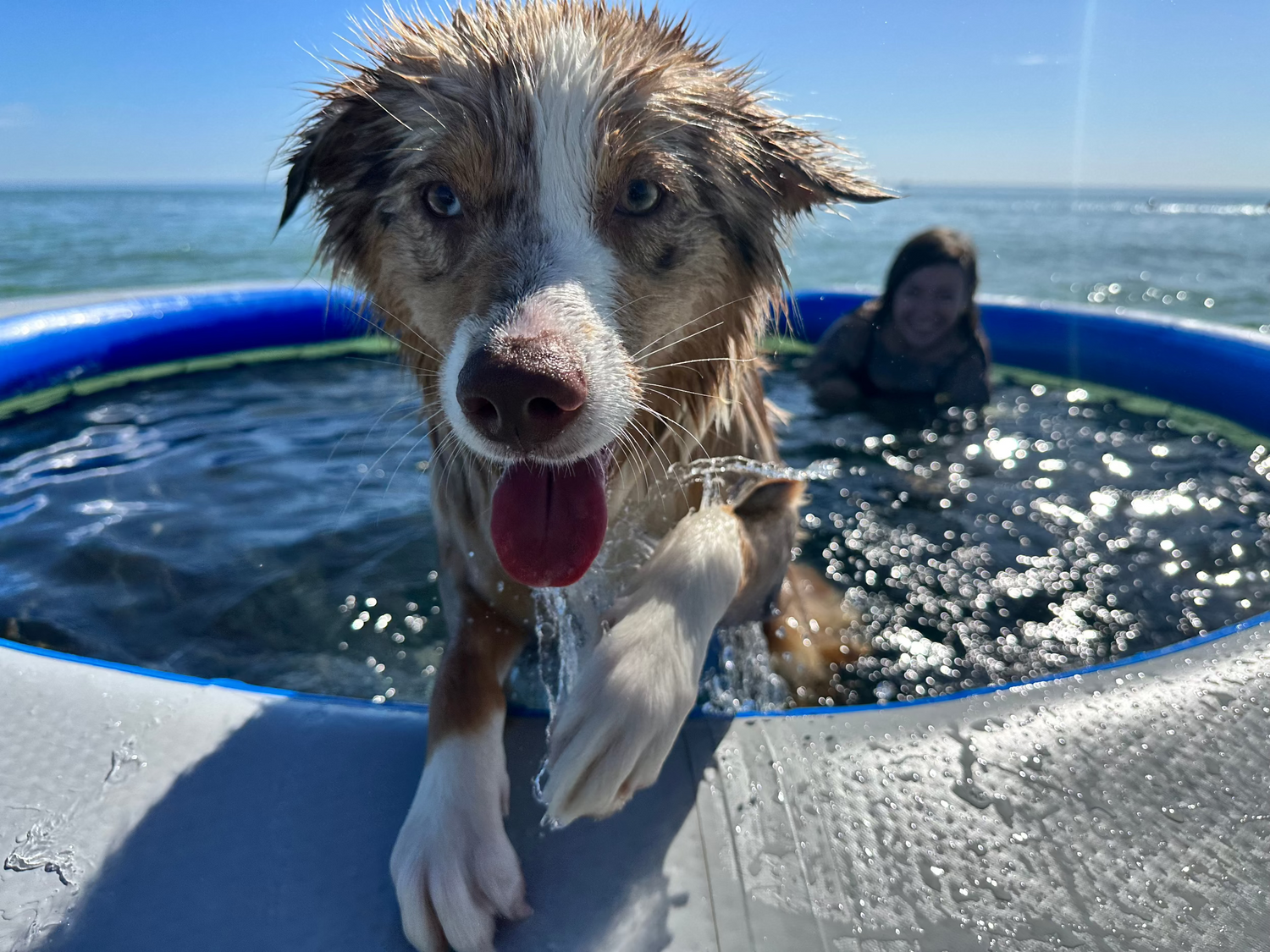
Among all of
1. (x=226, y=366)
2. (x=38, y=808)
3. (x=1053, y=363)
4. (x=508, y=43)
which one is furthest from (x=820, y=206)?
(x=226, y=366)

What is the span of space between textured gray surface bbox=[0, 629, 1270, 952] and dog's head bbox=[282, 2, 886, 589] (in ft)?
2.47

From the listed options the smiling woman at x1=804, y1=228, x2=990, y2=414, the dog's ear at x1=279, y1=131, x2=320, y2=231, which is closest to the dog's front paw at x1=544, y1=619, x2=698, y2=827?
the dog's ear at x1=279, y1=131, x2=320, y2=231

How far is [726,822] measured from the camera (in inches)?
63.4

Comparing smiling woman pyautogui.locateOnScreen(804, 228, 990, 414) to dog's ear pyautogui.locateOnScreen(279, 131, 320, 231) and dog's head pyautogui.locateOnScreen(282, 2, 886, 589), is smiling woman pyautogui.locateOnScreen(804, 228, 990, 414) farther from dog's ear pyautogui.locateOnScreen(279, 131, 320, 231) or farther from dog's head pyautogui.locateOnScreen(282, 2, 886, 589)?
dog's ear pyautogui.locateOnScreen(279, 131, 320, 231)

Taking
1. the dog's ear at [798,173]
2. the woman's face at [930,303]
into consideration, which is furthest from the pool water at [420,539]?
the dog's ear at [798,173]

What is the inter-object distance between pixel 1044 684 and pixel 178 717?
1.83 meters

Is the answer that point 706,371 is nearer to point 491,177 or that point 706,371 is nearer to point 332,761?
point 491,177

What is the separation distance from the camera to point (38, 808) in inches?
→ 63.8

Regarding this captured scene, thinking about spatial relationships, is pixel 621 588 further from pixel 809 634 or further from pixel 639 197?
pixel 639 197

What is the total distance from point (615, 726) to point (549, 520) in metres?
A: 0.62

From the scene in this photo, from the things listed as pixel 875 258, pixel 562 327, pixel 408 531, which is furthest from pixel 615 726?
pixel 875 258

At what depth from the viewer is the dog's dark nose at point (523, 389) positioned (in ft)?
5.57

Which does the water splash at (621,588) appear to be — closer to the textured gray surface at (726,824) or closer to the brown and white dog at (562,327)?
the brown and white dog at (562,327)

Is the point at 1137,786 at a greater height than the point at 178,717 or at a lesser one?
lesser
